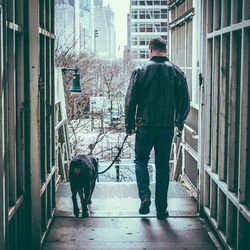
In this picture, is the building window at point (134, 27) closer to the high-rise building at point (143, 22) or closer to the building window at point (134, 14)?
the high-rise building at point (143, 22)

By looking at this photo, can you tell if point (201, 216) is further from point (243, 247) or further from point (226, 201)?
point (243, 247)

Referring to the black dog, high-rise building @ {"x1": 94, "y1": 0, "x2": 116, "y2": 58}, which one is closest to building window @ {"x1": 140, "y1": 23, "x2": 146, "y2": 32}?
high-rise building @ {"x1": 94, "y1": 0, "x2": 116, "y2": 58}

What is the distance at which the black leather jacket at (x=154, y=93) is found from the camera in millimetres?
6270

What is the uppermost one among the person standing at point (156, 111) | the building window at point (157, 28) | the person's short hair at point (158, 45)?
the building window at point (157, 28)

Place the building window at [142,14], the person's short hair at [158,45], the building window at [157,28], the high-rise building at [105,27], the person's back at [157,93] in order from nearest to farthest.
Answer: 1. the person's back at [157,93]
2. the person's short hair at [158,45]
3. the high-rise building at [105,27]
4. the building window at [157,28]
5. the building window at [142,14]

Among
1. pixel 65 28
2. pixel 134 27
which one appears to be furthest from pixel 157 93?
pixel 134 27

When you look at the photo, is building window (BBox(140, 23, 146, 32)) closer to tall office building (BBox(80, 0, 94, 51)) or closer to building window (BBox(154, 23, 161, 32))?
building window (BBox(154, 23, 161, 32))

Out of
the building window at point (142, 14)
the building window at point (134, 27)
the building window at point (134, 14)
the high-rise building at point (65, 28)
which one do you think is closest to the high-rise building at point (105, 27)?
the building window at point (134, 27)

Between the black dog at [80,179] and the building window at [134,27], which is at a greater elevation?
the building window at [134,27]

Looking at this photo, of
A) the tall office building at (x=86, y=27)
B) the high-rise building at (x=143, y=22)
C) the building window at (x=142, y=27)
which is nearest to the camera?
the tall office building at (x=86, y=27)

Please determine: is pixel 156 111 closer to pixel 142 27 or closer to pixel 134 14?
pixel 142 27

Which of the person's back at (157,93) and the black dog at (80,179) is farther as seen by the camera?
the black dog at (80,179)

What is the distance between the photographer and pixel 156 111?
629cm

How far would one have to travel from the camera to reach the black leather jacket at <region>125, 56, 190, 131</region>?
627cm
